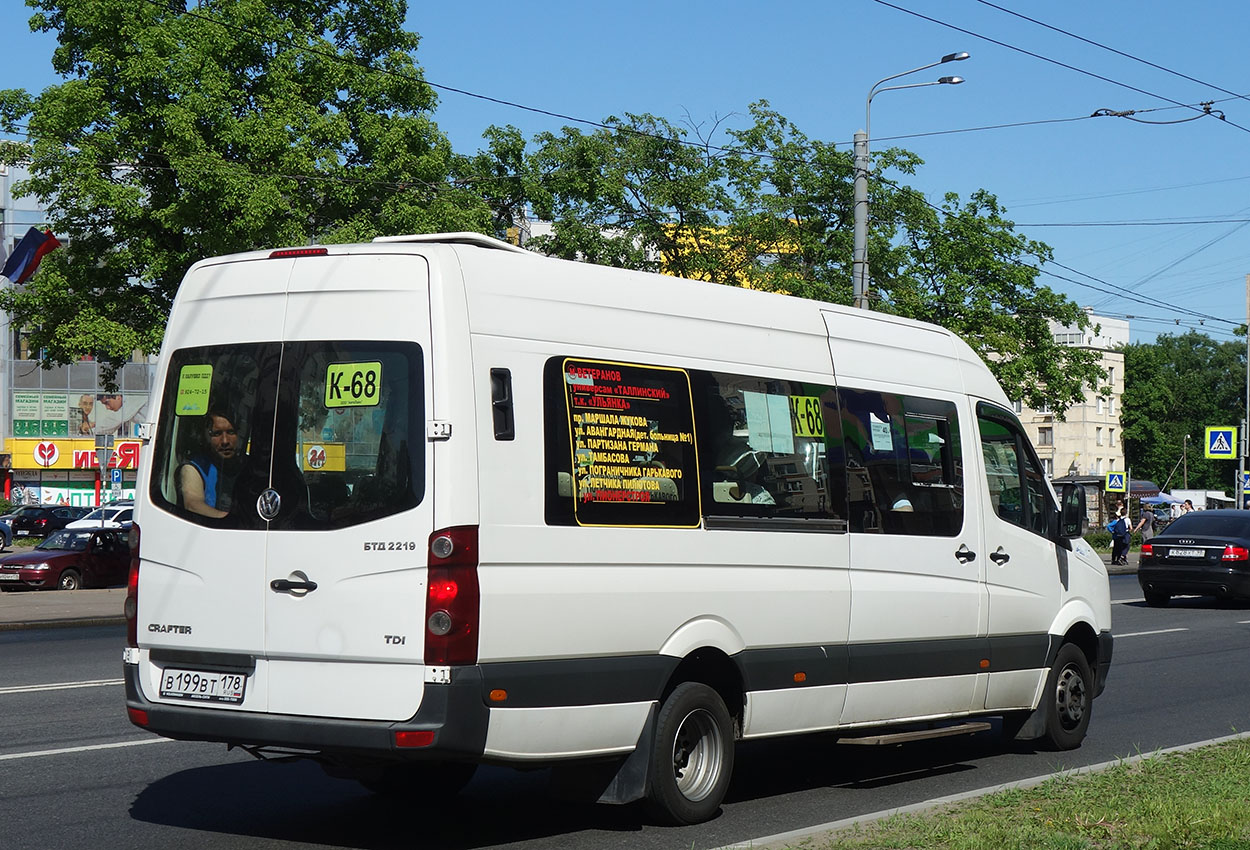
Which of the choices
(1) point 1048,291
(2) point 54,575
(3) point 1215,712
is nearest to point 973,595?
(3) point 1215,712

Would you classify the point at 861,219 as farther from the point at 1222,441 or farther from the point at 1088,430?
the point at 1088,430

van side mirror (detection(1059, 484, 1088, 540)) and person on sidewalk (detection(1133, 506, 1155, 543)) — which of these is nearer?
van side mirror (detection(1059, 484, 1088, 540))

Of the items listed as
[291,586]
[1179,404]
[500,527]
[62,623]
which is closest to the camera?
[500,527]

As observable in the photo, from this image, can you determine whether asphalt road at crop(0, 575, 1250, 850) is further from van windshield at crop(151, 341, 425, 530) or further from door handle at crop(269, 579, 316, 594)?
van windshield at crop(151, 341, 425, 530)

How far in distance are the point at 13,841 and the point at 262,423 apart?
6.96ft

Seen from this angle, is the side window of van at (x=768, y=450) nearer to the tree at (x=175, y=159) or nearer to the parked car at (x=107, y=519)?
the tree at (x=175, y=159)

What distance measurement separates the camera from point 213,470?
6.99 meters

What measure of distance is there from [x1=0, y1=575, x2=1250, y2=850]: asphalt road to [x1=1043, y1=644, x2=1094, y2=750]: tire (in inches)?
5.4

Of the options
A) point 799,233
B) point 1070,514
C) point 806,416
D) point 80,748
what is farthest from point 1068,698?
point 799,233

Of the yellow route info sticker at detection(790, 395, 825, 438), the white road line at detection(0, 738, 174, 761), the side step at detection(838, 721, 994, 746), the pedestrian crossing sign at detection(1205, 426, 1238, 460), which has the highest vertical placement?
the pedestrian crossing sign at detection(1205, 426, 1238, 460)

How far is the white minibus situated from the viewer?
21.0 ft

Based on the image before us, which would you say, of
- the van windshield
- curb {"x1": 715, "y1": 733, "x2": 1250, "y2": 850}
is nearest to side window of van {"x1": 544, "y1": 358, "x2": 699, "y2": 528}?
the van windshield

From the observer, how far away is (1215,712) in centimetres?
1231

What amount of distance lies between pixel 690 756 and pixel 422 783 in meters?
1.57
